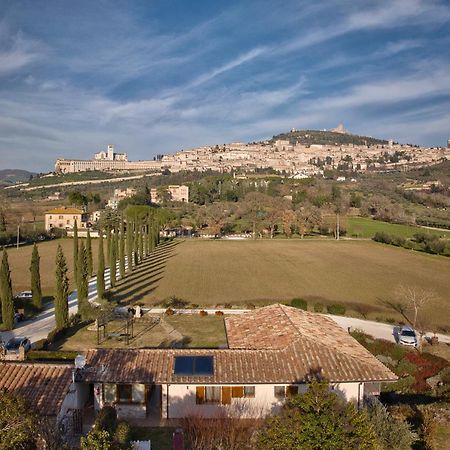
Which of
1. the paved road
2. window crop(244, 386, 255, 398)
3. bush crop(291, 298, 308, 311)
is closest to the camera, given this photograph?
window crop(244, 386, 255, 398)

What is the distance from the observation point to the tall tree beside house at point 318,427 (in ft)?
25.6

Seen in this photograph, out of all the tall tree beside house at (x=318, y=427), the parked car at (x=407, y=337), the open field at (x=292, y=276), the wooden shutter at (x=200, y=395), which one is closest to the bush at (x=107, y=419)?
the wooden shutter at (x=200, y=395)

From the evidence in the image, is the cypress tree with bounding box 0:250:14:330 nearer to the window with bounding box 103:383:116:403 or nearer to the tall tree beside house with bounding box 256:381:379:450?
the window with bounding box 103:383:116:403

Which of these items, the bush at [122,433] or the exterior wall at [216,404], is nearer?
the bush at [122,433]

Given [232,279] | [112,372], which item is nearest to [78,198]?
[232,279]

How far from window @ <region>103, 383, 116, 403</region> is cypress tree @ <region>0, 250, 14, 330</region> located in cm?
1205

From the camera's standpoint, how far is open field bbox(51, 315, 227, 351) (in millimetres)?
20312

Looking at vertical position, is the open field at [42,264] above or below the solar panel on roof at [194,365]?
below

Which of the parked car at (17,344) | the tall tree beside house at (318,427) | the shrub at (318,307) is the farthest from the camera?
the shrub at (318,307)

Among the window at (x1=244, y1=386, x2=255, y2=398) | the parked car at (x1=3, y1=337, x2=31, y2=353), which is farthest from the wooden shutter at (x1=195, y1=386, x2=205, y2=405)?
the parked car at (x1=3, y1=337, x2=31, y2=353)

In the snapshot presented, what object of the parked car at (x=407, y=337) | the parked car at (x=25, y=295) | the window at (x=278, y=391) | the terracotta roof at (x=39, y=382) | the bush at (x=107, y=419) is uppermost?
the terracotta roof at (x=39, y=382)

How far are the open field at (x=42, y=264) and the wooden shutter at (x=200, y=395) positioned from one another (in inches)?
851

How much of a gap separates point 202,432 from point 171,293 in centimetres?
2103

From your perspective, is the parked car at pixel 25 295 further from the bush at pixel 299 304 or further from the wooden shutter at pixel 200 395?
the wooden shutter at pixel 200 395
